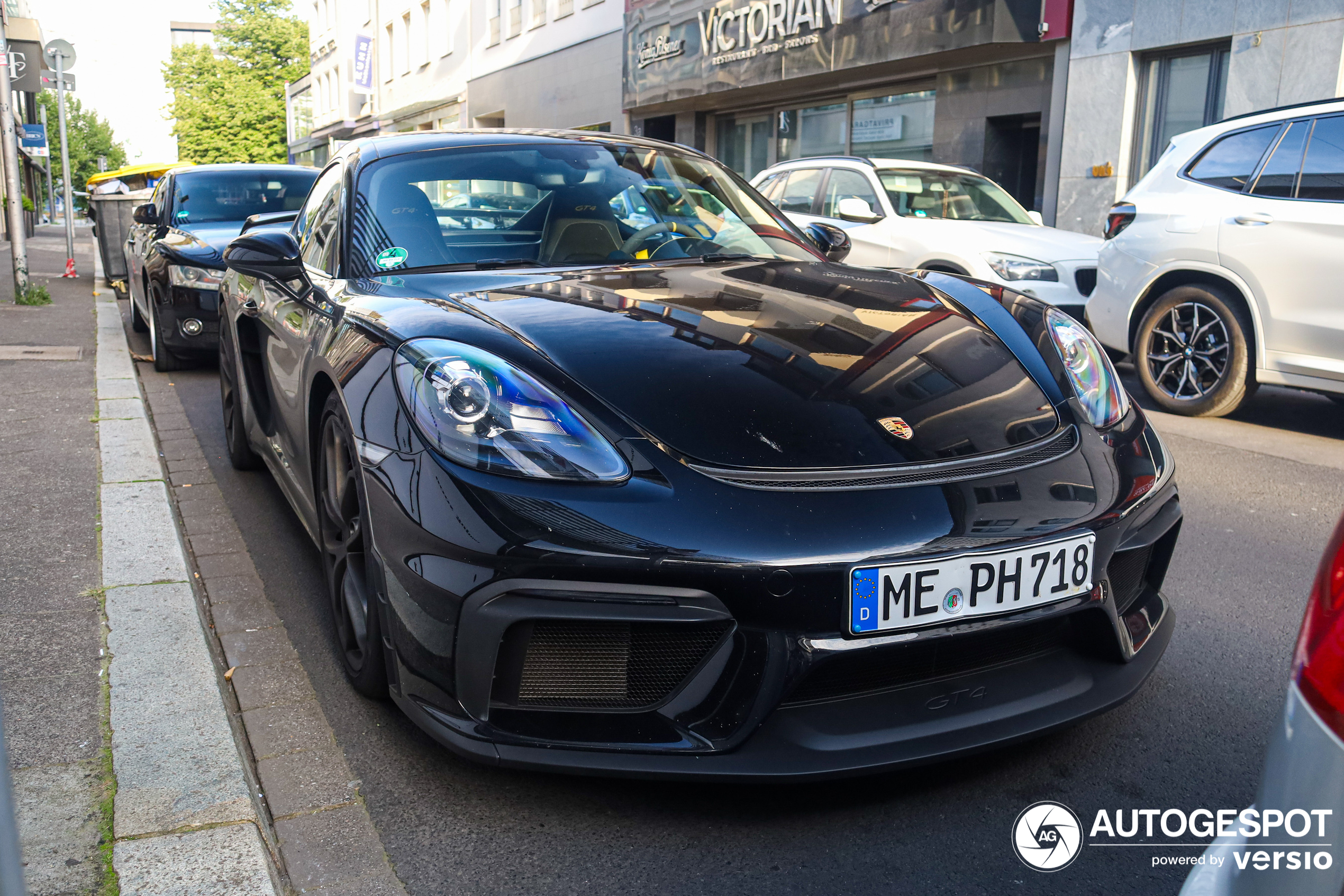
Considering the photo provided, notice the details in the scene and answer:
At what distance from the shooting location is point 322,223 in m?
3.80

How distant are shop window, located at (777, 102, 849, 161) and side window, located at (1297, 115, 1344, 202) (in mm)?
12159

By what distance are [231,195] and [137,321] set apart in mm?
2027

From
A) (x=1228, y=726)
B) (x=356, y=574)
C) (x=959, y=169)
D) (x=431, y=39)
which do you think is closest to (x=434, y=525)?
(x=356, y=574)

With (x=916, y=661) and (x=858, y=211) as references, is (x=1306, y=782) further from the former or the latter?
(x=858, y=211)

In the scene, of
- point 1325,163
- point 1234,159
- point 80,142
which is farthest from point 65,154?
point 80,142

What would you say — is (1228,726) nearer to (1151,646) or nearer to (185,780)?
(1151,646)

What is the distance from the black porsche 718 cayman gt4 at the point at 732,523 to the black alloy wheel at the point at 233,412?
1961 millimetres

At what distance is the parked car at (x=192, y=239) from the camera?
24.5 feet

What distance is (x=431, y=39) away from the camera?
119 ft

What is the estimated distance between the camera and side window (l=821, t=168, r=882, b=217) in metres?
9.43

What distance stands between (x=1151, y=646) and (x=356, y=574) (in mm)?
1789

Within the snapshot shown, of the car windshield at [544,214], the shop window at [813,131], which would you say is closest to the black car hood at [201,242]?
the car windshield at [544,214]

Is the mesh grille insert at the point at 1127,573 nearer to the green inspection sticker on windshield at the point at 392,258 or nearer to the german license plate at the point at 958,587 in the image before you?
the german license plate at the point at 958,587

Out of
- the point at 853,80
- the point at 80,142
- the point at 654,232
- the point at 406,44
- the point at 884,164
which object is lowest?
the point at 654,232
